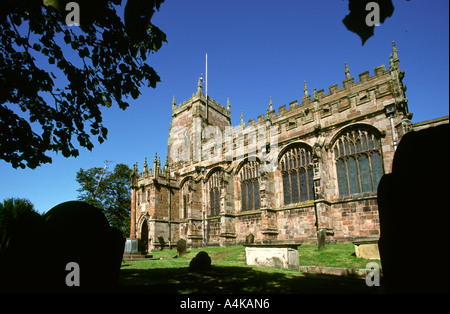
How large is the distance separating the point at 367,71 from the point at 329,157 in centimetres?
915

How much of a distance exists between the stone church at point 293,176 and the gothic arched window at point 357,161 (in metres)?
0.05

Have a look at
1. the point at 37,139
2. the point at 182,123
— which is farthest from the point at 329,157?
the point at 182,123

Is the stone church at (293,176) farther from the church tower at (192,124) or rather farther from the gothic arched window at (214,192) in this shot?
the church tower at (192,124)

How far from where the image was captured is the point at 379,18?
1.37 m

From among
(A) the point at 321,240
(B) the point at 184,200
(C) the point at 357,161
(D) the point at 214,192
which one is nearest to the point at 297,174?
(C) the point at 357,161

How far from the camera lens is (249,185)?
1958 centimetres

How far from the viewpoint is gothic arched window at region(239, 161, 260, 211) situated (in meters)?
19.1

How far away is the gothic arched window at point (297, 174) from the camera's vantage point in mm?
16203

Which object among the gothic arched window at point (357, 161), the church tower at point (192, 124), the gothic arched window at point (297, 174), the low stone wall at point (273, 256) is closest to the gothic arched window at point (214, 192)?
the gothic arched window at point (297, 174)

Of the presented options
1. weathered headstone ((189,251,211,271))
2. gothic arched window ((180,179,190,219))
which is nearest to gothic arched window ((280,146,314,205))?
weathered headstone ((189,251,211,271))

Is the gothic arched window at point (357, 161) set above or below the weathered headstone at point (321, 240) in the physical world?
above

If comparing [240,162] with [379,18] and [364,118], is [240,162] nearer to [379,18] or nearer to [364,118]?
[364,118]

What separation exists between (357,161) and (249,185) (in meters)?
7.81

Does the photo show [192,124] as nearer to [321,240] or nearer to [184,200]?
[184,200]
